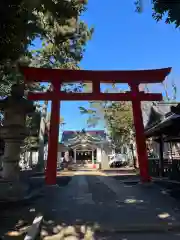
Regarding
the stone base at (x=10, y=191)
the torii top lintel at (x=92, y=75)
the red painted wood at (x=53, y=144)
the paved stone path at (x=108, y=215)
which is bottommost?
the paved stone path at (x=108, y=215)

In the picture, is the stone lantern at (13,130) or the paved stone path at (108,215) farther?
the stone lantern at (13,130)

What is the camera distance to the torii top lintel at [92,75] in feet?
47.2

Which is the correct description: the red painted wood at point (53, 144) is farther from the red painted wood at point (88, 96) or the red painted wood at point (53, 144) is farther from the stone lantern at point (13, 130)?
the stone lantern at point (13, 130)

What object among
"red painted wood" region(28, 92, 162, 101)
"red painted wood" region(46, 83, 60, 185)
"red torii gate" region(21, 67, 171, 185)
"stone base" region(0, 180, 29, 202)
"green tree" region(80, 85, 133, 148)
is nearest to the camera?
"stone base" region(0, 180, 29, 202)

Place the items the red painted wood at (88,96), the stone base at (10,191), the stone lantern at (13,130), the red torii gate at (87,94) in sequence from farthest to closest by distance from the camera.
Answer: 1. the red painted wood at (88,96)
2. the red torii gate at (87,94)
3. the stone lantern at (13,130)
4. the stone base at (10,191)

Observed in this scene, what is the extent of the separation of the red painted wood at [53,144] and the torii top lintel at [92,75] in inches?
23.0

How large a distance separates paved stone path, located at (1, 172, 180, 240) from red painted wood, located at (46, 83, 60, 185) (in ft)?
8.67

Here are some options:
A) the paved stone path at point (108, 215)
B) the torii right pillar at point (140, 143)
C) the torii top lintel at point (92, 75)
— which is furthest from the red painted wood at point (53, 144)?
the torii right pillar at point (140, 143)

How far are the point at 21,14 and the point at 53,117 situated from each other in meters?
→ 7.28

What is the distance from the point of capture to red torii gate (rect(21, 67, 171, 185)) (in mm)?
14297

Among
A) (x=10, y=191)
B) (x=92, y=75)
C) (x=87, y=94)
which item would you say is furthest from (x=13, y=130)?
(x=92, y=75)

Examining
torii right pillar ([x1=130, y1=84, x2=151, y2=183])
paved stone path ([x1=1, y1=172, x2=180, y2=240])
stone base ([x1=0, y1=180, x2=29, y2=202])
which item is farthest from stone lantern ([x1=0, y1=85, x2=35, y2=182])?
torii right pillar ([x1=130, y1=84, x2=151, y2=183])

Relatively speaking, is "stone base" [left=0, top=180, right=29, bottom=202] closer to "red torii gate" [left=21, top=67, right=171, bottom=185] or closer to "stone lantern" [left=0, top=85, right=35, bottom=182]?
"stone lantern" [left=0, top=85, right=35, bottom=182]

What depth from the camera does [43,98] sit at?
47.8 ft
